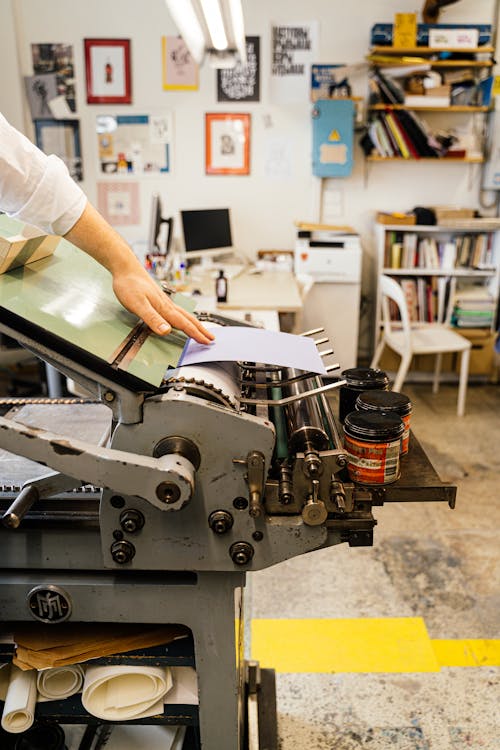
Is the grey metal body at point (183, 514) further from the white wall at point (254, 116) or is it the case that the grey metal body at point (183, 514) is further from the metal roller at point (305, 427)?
the white wall at point (254, 116)

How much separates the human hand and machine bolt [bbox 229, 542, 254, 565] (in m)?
0.40

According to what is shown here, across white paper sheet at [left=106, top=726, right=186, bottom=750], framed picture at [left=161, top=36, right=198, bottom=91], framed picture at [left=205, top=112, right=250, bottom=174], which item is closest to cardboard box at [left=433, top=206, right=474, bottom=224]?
framed picture at [left=205, top=112, right=250, bottom=174]

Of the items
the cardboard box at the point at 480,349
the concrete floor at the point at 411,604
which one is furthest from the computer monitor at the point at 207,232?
the concrete floor at the point at 411,604

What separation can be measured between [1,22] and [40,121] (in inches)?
25.6

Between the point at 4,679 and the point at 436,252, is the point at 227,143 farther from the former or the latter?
the point at 4,679

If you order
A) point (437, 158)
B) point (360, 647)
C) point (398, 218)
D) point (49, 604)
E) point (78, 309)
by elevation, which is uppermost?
point (437, 158)

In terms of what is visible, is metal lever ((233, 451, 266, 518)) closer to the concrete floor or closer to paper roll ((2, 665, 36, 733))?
paper roll ((2, 665, 36, 733))

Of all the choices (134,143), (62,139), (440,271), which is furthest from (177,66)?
(440,271)

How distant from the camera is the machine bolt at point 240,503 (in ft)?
3.68

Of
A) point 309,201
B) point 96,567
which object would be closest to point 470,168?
point 309,201

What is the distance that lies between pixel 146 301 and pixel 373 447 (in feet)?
1.57

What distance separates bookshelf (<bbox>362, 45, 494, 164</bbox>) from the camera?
430 centimetres

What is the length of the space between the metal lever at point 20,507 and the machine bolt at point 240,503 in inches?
13.5

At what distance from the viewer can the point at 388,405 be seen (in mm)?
1254
